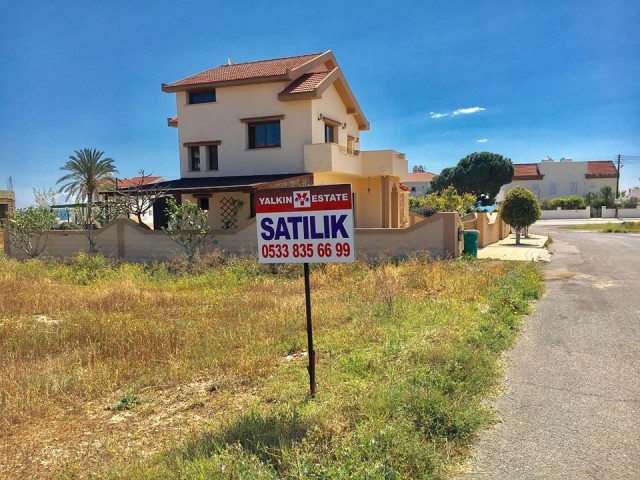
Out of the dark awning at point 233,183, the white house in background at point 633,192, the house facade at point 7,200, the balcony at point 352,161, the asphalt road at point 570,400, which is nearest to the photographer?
the asphalt road at point 570,400

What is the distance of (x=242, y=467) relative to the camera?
11.5 ft

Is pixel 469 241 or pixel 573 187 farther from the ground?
pixel 573 187

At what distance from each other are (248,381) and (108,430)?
153 cm

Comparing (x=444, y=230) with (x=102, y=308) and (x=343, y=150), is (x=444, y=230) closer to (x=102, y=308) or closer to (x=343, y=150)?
(x=343, y=150)

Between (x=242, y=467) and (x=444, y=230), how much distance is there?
13.9 m

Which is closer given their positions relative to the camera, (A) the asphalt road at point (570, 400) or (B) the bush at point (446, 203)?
(A) the asphalt road at point (570, 400)

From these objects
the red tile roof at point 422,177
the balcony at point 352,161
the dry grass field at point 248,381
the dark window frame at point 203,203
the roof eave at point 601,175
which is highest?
the red tile roof at point 422,177

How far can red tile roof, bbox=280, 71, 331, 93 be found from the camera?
70.3 ft

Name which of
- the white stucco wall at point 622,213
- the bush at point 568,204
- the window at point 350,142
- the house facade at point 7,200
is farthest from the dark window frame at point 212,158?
the white stucco wall at point 622,213

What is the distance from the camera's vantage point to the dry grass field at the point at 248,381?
3.79 metres

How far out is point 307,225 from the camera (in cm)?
489

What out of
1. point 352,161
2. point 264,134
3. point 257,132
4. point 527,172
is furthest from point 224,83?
point 527,172

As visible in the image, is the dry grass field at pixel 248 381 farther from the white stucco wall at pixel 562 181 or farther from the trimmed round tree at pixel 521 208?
the white stucco wall at pixel 562 181

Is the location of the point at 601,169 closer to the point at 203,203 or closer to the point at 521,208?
the point at 521,208
